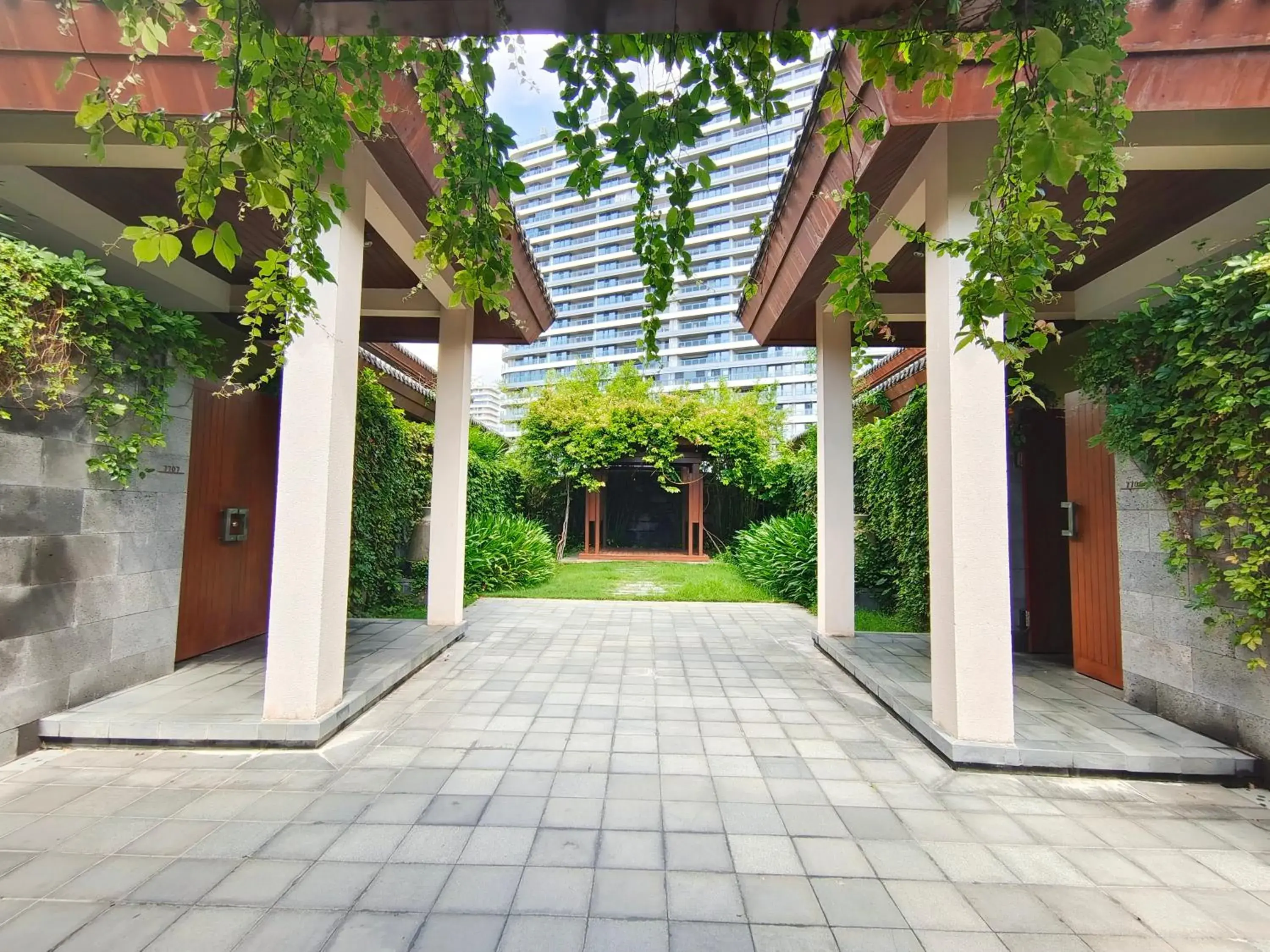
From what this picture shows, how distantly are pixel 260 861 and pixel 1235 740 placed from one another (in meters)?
4.35

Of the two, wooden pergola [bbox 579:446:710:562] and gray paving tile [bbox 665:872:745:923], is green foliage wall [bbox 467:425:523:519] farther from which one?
gray paving tile [bbox 665:872:745:923]

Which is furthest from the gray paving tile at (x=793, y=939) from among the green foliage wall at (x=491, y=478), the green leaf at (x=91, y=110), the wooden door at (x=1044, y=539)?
the green foliage wall at (x=491, y=478)

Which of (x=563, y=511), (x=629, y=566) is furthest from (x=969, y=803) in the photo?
(x=563, y=511)

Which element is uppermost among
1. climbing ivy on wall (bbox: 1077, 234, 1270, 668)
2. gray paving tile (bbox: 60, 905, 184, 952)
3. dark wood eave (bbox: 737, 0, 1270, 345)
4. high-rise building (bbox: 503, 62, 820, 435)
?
high-rise building (bbox: 503, 62, 820, 435)

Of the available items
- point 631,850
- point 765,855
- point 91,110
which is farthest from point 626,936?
point 91,110

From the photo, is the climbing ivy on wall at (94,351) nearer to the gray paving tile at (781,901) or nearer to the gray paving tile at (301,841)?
the gray paving tile at (301,841)

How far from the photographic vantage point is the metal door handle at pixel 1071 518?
4070mm

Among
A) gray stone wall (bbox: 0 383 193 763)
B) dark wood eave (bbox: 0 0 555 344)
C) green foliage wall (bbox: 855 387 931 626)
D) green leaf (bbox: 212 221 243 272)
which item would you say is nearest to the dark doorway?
green foliage wall (bbox: 855 387 931 626)

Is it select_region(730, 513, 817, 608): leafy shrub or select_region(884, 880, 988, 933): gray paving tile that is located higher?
select_region(730, 513, 817, 608): leafy shrub

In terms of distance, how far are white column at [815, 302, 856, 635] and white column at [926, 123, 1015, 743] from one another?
2.23 meters

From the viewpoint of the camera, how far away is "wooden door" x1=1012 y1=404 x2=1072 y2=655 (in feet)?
15.6

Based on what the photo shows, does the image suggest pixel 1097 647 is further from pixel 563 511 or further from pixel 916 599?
pixel 563 511

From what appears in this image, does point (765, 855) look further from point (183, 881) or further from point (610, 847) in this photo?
point (183, 881)

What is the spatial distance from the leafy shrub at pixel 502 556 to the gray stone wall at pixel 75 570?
13.0ft
